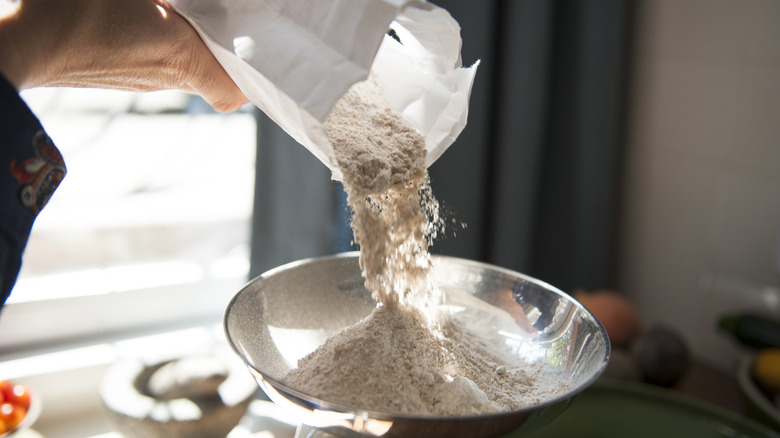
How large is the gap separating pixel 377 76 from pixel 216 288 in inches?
27.4

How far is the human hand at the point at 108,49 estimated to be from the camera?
1.40ft

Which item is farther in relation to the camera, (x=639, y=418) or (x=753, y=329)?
(x=753, y=329)

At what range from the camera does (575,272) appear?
1272 millimetres

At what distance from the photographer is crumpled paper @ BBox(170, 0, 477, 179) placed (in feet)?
1.51

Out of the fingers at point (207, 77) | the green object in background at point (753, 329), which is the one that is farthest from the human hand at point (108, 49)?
the green object in background at point (753, 329)

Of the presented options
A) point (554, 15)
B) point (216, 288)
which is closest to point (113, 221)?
point (216, 288)

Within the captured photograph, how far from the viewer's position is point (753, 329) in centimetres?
101

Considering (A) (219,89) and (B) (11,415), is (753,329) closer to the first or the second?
(A) (219,89)

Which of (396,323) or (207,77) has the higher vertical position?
(207,77)

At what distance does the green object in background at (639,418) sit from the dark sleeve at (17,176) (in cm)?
64

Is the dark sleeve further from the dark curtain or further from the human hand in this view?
the dark curtain

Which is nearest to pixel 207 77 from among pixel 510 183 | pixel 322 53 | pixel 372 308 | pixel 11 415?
pixel 322 53

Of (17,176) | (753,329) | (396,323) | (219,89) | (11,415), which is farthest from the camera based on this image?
(753,329)

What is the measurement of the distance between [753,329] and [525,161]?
0.48 metres
